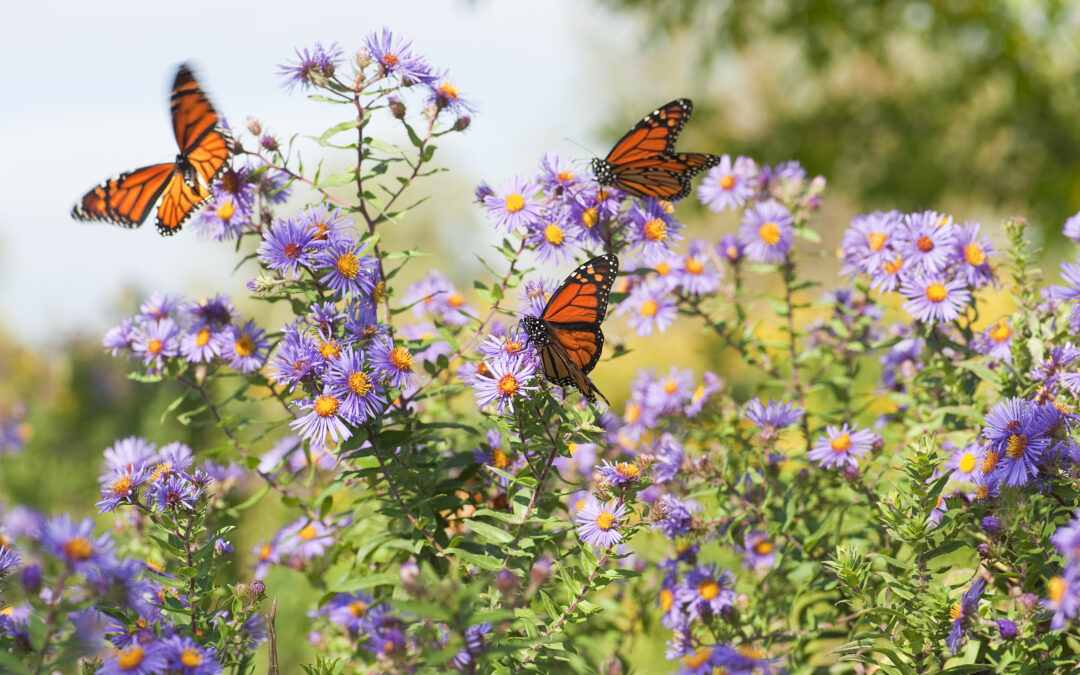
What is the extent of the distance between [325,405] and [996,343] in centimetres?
213

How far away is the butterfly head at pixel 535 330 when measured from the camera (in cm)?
204

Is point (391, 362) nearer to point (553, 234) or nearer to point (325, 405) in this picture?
point (325, 405)

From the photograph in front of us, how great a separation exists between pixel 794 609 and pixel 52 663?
7.70 feet

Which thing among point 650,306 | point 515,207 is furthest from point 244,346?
point 650,306

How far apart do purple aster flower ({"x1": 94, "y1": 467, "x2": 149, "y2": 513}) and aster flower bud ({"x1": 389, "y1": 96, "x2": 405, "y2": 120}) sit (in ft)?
3.91

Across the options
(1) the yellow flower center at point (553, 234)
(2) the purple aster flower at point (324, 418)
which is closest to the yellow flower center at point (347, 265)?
(2) the purple aster flower at point (324, 418)

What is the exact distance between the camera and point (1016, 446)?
191 centimetres

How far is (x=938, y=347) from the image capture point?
2.63m

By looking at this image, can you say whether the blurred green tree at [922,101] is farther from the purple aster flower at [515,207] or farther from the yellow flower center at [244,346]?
the yellow flower center at [244,346]

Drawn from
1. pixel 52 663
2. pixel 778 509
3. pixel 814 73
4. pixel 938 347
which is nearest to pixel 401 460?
pixel 52 663

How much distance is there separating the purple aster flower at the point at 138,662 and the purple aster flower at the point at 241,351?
3.56 ft

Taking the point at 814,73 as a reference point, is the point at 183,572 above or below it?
below

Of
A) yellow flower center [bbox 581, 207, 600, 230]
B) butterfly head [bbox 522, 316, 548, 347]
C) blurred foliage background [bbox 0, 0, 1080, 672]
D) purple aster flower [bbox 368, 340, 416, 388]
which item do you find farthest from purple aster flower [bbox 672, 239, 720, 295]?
blurred foliage background [bbox 0, 0, 1080, 672]

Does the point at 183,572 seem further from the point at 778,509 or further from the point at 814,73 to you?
the point at 814,73
